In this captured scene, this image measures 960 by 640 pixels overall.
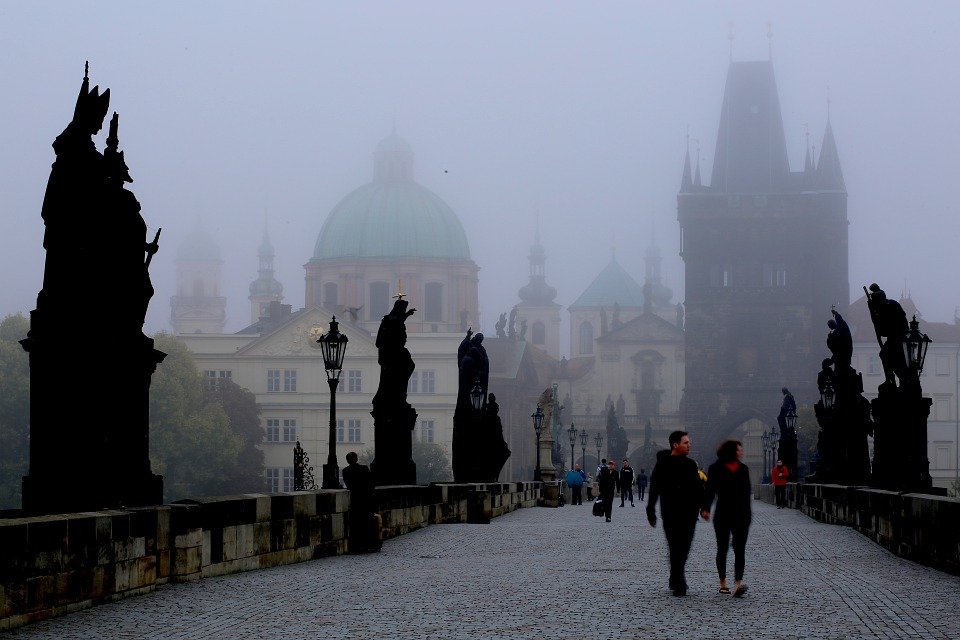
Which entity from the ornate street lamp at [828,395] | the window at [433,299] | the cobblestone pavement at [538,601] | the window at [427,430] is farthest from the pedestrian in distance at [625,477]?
the window at [433,299]

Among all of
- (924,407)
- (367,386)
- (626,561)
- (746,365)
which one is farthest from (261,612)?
(746,365)

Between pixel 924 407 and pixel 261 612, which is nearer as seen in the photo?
pixel 261 612

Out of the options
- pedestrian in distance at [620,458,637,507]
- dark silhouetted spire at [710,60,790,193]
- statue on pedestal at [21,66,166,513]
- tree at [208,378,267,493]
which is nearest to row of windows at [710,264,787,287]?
dark silhouetted spire at [710,60,790,193]

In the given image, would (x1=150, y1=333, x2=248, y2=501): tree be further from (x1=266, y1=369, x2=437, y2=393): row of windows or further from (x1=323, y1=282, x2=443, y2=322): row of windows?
(x1=323, y1=282, x2=443, y2=322): row of windows

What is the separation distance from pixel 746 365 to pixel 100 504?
130 meters

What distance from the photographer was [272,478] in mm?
124125

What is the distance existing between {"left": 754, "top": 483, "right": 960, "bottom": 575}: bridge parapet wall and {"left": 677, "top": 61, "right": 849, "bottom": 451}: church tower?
368 ft

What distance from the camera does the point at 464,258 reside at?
15525 cm

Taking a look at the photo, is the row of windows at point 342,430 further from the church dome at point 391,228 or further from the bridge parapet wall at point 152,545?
the bridge parapet wall at point 152,545

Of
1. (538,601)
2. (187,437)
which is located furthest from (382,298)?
(538,601)

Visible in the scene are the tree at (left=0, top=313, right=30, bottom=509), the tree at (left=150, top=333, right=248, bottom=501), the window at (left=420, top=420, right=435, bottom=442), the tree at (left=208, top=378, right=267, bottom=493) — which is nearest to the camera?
the tree at (left=0, top=313, right=30, bottom=509)

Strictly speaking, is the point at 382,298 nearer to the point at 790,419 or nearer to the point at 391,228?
the point at 391,228

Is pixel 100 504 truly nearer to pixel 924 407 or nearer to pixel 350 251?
pixel 924 407

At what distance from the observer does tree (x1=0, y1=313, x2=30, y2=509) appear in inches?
3238
